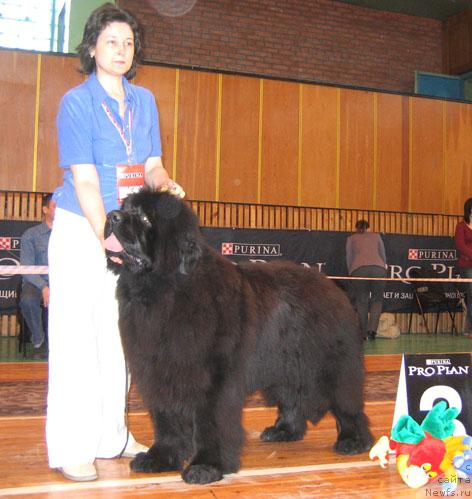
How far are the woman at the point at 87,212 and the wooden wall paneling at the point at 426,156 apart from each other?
1083cm

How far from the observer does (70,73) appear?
10789 mm

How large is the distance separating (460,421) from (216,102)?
31.2 ft

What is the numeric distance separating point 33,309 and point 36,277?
16.3 inches

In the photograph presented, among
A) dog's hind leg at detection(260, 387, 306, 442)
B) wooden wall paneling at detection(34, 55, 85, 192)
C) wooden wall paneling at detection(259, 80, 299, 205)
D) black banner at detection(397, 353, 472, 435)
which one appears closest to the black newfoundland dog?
dog's hind leg at detection(260, 387, 306, 442)

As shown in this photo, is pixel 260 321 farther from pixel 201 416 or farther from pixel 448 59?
pixel 448 59

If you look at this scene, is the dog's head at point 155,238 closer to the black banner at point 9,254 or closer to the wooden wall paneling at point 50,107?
the black banner at point 9,254

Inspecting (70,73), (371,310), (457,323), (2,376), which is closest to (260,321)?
(2,376)

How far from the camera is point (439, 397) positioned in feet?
10.3

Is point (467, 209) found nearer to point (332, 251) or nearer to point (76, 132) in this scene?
point (332, 251)

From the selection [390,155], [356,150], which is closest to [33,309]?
[356,150]

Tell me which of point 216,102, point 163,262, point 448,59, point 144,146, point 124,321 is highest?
point 448,59

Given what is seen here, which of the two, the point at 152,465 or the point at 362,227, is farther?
the point at 362,227

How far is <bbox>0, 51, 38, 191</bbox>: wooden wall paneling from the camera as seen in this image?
34.6ft

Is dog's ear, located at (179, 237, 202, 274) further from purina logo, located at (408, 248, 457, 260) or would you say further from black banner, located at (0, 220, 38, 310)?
purina logo, located at (408, 248, 457, 260)
